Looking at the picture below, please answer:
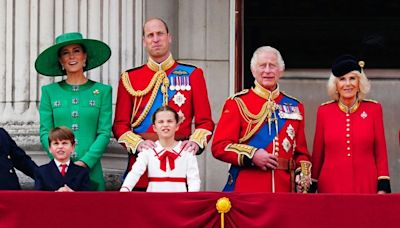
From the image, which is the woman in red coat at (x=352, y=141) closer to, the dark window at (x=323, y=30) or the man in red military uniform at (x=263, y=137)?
the man in red military uniform at (x=263, y=137)

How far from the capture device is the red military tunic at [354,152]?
1062 centimetres

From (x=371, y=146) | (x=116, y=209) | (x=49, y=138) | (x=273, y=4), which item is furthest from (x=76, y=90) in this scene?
(x=273, y=4)

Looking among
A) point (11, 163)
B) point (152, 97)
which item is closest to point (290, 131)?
point (152, 97)

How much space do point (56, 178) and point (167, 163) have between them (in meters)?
0.74

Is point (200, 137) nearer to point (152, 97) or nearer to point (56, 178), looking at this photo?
point (152, 97)

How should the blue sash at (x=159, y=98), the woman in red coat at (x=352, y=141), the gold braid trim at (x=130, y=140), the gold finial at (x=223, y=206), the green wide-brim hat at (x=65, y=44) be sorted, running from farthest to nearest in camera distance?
the green wide-brim hat at (x=65, y=44), the blue sash at (x=159, y=98), the woman in red coat at (x=352, y=141), the gold braid trim at (x=130, y=140), the gold finial at (x=223, y=206)

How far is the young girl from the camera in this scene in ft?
33.8

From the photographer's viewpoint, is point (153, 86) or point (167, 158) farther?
point (153, 86)

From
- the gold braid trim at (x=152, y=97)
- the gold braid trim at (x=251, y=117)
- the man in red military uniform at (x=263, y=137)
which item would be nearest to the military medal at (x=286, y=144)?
the man in red military uniform at (x=263, y=137)

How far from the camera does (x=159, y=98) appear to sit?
10805 mm

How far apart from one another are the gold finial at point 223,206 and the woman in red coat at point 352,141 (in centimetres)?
112

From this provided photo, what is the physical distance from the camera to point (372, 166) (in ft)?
34.9

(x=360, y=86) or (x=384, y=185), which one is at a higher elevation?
(x=360, y=86)

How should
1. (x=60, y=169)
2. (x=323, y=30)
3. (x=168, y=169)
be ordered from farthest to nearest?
(x=323, y=30)
(x=60, y=169)
(x=168, y=169)
